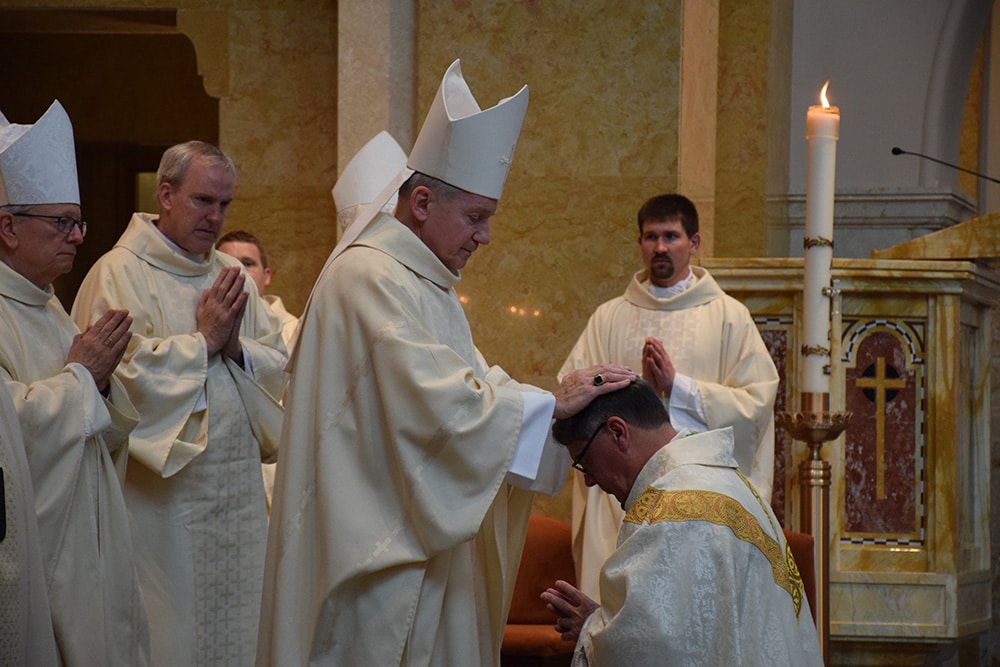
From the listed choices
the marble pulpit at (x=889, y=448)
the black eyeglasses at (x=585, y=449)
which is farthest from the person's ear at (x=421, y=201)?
the marble pulpit at (x=889, y=448)

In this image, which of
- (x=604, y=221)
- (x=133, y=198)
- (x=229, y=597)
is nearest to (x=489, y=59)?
(x=604, y=221)

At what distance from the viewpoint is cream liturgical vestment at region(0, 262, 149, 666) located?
3605 millimetres

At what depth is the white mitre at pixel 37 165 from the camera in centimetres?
378

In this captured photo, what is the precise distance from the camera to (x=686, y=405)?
15.9ft

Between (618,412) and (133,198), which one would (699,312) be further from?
(133,198)

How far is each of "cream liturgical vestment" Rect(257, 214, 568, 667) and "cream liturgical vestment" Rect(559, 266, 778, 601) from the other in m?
1.82

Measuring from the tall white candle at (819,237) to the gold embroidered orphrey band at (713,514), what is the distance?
1978mm

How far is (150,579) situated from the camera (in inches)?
165

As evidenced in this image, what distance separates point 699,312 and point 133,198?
18.9 ft

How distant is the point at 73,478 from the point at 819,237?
247 centimetres

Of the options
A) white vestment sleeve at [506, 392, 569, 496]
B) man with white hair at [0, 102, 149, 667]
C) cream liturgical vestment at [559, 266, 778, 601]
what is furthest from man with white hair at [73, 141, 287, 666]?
white vestment sleeve at [506, 392, 569, 496]

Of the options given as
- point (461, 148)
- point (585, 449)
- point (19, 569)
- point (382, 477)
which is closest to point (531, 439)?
point (585, 449)

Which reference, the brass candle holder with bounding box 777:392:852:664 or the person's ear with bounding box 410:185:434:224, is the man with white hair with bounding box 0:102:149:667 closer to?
the person's ear with bounding box 410:185:434:224

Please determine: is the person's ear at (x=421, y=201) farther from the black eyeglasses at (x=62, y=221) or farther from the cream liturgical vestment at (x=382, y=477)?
the black eyeglasses at (x=62, y=221)
